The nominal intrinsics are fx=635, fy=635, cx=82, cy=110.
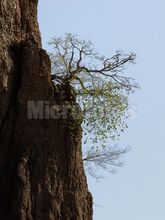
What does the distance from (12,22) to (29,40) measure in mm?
506

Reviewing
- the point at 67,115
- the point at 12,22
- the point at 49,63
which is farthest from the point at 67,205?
the point at 12,22

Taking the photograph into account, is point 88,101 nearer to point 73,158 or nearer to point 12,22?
point 73,158

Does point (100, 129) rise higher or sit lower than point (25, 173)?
higher

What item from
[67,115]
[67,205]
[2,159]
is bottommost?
[67,205]

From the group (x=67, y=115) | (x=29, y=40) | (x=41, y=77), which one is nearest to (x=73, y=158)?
(x=67, y=115)

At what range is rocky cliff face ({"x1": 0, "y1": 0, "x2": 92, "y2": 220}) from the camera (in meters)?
11.6

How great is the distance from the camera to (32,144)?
12094 mm

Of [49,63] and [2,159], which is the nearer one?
[2,159]

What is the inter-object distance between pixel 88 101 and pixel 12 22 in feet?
7.48

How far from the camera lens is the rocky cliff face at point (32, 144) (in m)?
11.6

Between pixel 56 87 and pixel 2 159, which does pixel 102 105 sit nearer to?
pixel 56 87

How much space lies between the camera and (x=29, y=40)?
13.1 m

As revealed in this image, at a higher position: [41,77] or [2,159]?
[41,77]

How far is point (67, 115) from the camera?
504 inches
